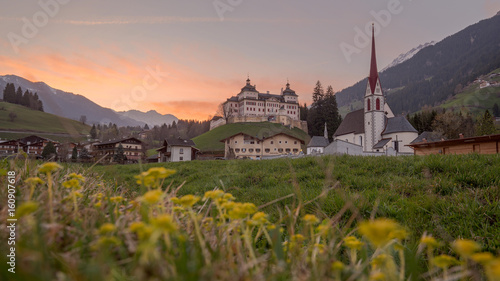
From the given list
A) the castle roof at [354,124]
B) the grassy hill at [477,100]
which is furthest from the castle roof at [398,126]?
the grassy hill at [477,100]

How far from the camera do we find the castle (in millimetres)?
118125

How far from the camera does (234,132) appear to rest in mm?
99312

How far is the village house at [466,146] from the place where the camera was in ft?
41.8

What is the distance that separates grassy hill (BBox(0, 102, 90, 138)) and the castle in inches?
3710

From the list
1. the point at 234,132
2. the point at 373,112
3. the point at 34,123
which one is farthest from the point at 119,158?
the point at 34,123

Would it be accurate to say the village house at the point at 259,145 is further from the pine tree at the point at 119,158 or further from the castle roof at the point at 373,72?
the castle roof at the point at 373,72

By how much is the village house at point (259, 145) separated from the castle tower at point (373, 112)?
17178 millimetres

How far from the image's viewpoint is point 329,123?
96312 millimetres

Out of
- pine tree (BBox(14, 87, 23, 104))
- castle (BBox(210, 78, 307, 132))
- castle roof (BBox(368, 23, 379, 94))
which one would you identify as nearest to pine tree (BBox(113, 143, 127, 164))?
castle roof (BBox(368, 23, 379, 94))

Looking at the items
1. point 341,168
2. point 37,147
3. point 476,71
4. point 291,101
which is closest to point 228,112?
point 291,101

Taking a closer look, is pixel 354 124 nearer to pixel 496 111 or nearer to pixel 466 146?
pixel 466 146

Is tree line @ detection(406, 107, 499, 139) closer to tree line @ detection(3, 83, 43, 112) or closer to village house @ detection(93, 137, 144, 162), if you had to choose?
village house @ detection(93, 137, 144, 162)

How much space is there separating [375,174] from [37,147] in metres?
111

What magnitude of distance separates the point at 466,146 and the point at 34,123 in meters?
192
